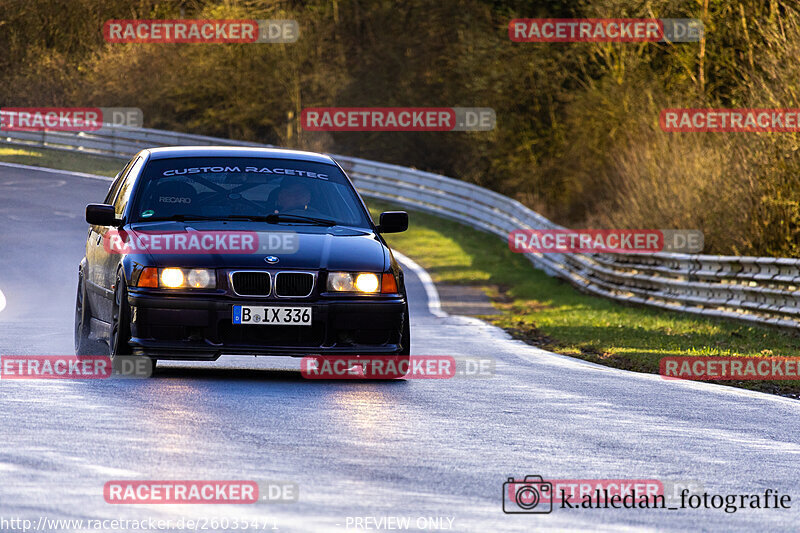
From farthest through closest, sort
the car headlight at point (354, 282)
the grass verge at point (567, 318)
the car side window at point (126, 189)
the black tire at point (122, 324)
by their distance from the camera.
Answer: the grass verge at point (567, 318) < the car side window at point (126, 189) < the car headlight at point (354, 282) < the black tire at point (122, 324)

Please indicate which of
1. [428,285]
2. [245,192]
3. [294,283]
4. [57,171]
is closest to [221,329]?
[294,283]

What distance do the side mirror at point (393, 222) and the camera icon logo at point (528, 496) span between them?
4.83 m

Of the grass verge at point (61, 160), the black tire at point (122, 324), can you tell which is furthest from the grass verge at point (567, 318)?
the grass verge at point (61, 160)

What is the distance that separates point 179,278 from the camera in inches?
397

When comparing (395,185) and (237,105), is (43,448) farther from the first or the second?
(237,105)

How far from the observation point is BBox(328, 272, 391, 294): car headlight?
33.5 ft

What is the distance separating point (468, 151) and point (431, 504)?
45.1 m

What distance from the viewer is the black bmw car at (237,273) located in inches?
394

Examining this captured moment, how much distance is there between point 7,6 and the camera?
176 ft

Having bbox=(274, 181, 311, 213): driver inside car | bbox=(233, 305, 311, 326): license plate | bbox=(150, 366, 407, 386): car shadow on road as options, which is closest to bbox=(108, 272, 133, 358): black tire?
bbox=(150, 366, 407, 386): car shadow on road

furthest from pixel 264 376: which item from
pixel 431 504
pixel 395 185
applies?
pixel 395 185

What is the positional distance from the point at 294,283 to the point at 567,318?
43.2 feet

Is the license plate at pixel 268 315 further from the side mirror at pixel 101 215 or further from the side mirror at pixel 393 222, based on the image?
the side mirror at pixel 393 222

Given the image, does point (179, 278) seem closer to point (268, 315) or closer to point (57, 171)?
point (268, 315)
